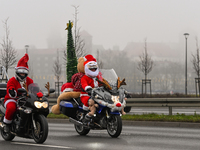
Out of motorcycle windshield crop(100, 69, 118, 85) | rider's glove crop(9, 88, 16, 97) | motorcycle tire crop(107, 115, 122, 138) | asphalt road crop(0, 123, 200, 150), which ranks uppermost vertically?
motorcycle windshield crop(100, 69, 118, 85)

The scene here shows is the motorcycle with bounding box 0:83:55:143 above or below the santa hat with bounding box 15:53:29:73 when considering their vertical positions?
below

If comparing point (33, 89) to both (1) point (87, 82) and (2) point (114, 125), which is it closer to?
(1) point (87, 82)

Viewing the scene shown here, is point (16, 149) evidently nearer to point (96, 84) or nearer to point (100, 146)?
point (100, 146)

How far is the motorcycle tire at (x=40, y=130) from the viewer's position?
778 cm

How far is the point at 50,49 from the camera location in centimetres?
14438

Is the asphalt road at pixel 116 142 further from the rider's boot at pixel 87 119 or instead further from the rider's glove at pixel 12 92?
the rider's glove at pixel 12 92

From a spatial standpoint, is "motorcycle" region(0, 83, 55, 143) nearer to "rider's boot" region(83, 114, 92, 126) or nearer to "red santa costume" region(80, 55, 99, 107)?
"rider's boot" region(83, 114, 92, 126)

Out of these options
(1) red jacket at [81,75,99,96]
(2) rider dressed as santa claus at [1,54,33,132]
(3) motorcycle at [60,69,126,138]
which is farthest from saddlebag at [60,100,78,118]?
(2) rider dressed as santa claus at [1,54,33,132]

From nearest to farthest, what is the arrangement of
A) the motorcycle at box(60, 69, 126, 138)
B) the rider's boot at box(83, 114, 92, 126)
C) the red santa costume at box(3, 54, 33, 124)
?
the red santa costume at box(3, 54, 33, 124)
the motorcycle at box(60, 69, 126, 138)
the rider's boot at box(83, 114, 92, 126)

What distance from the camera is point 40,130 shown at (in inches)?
312

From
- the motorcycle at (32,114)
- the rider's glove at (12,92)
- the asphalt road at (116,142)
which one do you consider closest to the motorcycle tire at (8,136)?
the asphalt road at (116,142)

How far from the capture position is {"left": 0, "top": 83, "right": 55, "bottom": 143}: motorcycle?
310 inches

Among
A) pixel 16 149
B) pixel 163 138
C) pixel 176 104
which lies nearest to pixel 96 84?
pixel 163 138

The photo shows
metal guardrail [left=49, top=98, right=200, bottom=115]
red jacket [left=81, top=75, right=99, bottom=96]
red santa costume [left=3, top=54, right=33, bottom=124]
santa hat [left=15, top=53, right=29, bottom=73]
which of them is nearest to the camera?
red santa costume [left=3, top=54, right=33, bottom=124]
